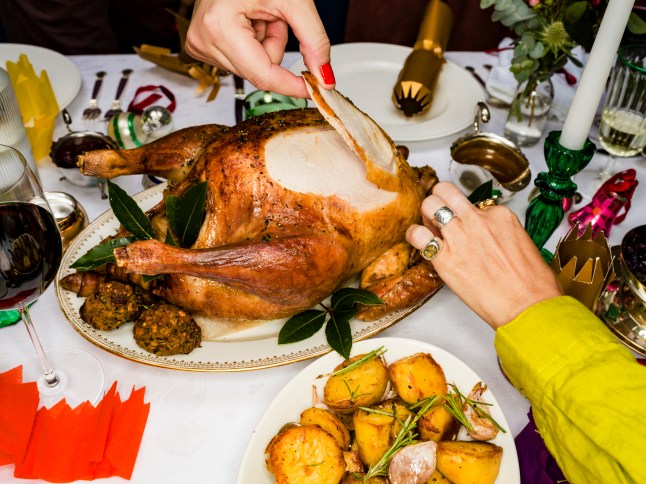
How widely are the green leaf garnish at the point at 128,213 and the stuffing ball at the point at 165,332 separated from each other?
0.46ft

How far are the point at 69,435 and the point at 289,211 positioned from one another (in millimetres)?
495

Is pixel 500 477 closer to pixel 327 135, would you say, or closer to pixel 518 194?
pixel 327 135

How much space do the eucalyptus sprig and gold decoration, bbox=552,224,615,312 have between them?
319 mm

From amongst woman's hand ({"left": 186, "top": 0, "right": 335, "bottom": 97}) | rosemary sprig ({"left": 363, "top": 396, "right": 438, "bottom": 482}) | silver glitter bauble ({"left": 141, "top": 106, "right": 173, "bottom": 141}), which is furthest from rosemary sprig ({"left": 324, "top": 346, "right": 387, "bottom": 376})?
silver glitter bauble ({"left": 141, "top": 106, "right": 173, "bottom": 141})

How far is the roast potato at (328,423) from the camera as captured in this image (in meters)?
0.80

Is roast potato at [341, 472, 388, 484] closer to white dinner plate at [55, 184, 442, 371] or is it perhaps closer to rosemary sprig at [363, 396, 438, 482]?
rosemary sprig at [363, 396, 438, 482]

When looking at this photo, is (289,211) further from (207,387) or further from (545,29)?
(545,29)

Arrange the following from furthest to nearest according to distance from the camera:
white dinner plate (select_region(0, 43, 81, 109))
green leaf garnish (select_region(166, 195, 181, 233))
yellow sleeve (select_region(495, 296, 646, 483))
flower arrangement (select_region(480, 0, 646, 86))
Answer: white dinner plate (select_region(0, 43, 81, 109)) < flower arrangement (select_region(480, 0, 646, 86)) < green leaf garnish (select_region(166, 195, 181, 233)) < yellow sleeve (select_region(495, 296, 646, 483))

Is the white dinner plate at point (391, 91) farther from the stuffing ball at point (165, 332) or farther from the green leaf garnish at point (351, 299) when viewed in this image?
the stuffing ball at point (165, 332)

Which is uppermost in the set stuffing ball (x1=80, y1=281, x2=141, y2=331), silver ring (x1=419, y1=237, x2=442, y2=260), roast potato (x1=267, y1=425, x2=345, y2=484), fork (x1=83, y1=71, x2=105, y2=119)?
silver ring (x1=419, y1=237, x2=442, y2=260)

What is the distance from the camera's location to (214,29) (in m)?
1.05

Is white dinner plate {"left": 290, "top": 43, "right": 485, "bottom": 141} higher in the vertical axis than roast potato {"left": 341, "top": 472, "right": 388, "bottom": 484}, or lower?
higher

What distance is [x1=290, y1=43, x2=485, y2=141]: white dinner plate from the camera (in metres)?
1.51

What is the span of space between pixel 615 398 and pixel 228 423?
58 cm
